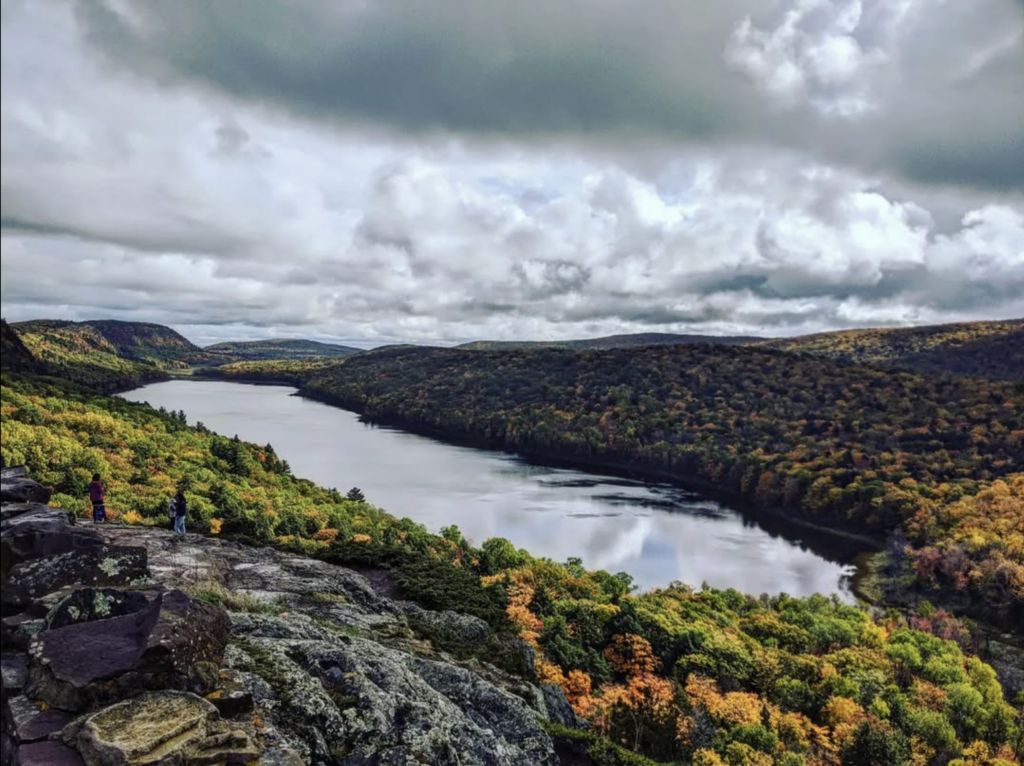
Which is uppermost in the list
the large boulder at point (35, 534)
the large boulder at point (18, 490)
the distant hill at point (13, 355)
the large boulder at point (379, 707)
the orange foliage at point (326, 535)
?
the distant hill at point (13, 355)

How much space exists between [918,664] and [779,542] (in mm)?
42898

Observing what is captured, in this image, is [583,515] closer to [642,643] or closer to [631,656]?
[642,643]

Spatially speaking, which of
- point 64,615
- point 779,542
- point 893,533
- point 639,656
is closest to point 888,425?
point 893,533

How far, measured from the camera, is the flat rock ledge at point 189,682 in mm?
6633

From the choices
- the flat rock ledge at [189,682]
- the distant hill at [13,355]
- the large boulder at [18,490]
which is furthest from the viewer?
the large boulder at [18,490]

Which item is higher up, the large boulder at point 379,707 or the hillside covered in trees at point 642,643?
the large boulder at point 379,707

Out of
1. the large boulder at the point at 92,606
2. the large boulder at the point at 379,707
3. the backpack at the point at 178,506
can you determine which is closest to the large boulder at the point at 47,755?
the large boulder at the point at 92,606

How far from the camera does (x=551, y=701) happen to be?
15227mm

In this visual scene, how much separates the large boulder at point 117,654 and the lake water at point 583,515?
6220 cm

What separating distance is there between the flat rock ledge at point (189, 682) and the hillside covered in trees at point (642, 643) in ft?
12.3

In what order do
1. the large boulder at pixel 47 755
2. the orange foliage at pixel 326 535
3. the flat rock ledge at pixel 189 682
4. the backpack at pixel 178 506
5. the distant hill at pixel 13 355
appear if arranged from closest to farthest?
the large boulder at pixel 47 755
the flat rock ledge at pixel 189 682
the distant hill at pixel 13 355
the backpack at pixel 178 506
the orange foliage at pixel 326 535

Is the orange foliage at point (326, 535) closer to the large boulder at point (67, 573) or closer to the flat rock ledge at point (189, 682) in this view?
the flat rock ledge at point (189, 682)

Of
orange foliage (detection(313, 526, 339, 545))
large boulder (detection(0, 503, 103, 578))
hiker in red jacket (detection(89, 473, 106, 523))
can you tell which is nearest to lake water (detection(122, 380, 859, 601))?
orange foliage (detection(313, 526, 339, 545))

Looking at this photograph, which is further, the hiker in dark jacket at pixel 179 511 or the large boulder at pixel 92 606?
the hiker in dark jacket at pixel 179 511
